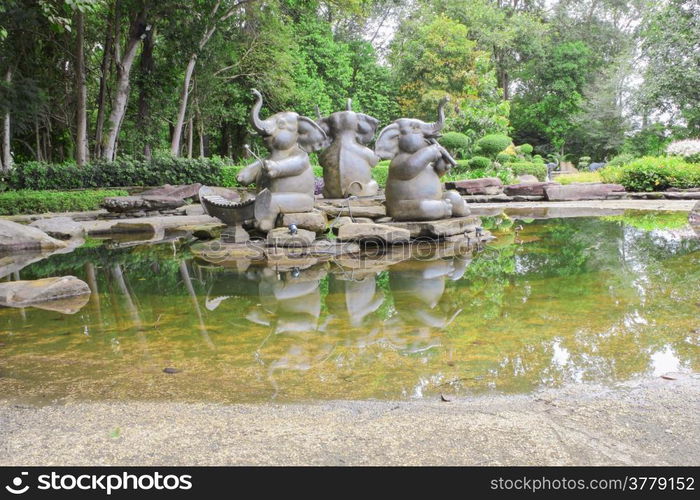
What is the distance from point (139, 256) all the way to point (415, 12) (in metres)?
29.7

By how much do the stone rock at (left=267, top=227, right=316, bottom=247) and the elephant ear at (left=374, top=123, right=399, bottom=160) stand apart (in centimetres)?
155

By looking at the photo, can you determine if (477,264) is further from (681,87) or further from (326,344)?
(681,87)

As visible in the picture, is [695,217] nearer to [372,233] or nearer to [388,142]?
[388,142]

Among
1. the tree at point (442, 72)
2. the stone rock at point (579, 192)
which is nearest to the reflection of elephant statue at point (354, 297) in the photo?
the stone rock at point (579, 192)

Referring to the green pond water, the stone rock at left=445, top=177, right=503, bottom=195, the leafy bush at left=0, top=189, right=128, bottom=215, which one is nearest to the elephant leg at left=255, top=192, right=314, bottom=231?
the green pond water

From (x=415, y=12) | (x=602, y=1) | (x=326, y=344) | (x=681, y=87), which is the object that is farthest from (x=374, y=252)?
(x=602, y=1)

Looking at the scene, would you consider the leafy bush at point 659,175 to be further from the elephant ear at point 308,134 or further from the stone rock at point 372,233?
the elephant ear at point 308,134

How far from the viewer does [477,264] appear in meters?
6.24

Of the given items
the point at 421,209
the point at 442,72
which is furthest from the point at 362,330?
the point at 442,72

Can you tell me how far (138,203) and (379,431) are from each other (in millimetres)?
12411

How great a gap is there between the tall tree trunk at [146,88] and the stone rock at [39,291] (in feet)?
50.5

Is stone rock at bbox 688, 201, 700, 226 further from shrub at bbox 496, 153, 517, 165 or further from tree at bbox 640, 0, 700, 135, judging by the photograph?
shrub at bbox 496, 153, 517, 165

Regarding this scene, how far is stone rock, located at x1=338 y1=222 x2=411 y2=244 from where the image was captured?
Result: 288 inches

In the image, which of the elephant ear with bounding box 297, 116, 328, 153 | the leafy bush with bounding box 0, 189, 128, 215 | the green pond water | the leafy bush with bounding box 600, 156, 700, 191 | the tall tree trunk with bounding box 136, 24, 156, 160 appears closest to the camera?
the green pond water
